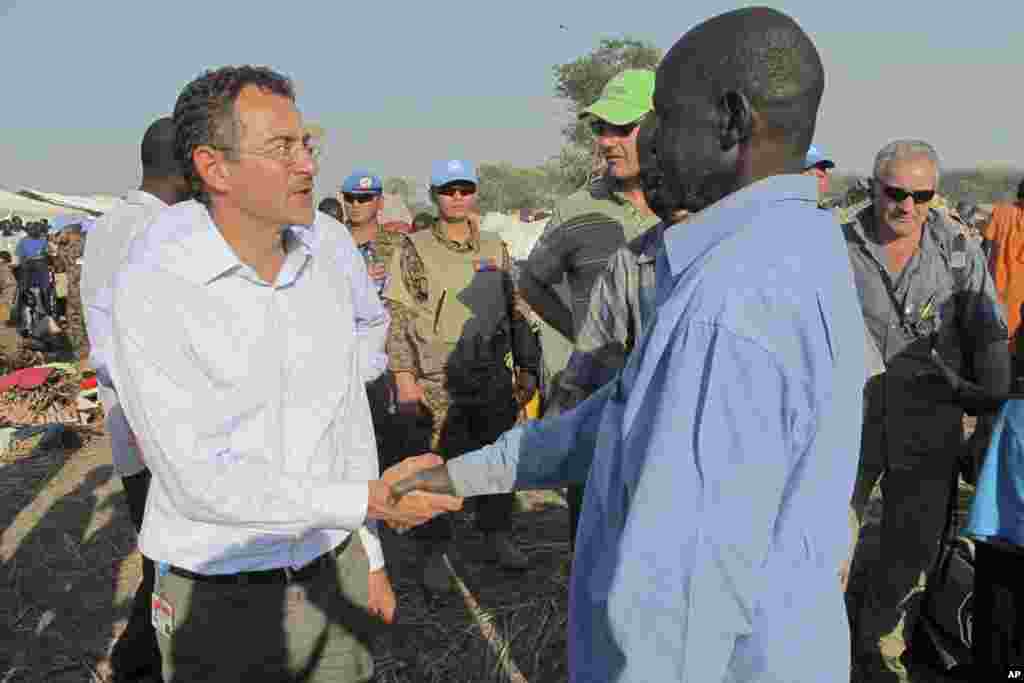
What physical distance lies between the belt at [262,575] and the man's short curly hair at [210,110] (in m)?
0.96

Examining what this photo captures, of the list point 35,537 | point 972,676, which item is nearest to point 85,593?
point 35,537

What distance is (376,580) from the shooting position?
8.79ft

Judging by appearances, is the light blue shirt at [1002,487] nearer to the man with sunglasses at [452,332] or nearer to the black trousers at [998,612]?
the black trousers at [998,612]

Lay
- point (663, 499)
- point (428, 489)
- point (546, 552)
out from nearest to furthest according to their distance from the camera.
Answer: point (663, 499), point (428, 489), point (546, 552)

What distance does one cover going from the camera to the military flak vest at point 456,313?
197 inches

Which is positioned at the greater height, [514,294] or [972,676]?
[514,294]

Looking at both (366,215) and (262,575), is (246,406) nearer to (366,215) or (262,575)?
(262,575)

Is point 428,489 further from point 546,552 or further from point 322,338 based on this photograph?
point 546,552

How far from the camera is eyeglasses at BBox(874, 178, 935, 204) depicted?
12.4ft

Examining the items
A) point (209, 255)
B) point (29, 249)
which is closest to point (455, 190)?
point (209, 255)

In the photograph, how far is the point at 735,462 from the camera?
1311 millimetres

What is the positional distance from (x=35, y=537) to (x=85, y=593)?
4.31 feet

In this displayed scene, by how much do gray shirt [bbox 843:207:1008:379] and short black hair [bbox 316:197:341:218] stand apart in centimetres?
576

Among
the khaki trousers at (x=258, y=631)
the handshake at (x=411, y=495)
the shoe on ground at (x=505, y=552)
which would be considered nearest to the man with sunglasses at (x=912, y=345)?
the shoe on ground at (x=505, y=552)
